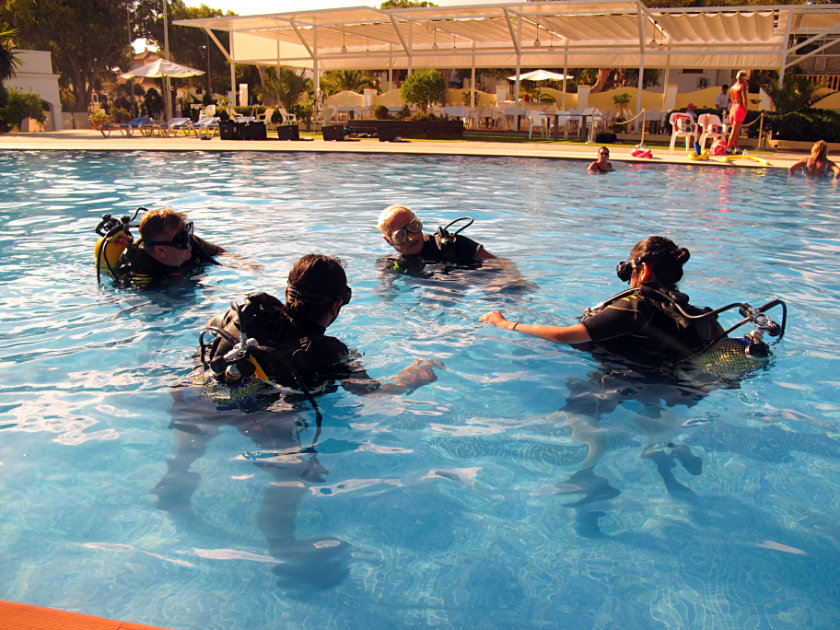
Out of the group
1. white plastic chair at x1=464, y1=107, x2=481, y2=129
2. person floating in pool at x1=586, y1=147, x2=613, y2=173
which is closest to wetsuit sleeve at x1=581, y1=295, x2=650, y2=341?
person floating in pool at x1=586, y1=147, x2=613, y2=173

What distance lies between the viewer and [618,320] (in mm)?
3100

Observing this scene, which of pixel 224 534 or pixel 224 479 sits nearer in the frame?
pixel 224 534

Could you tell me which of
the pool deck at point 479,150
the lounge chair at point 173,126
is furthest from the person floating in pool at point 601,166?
the lounge chair at point 173,126

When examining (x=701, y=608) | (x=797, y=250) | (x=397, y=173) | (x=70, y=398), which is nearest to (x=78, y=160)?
(x=397, y=173)

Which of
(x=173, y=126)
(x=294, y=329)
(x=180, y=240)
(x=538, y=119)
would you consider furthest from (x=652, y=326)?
(x=173, y=126)

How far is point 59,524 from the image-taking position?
2453 millimetres

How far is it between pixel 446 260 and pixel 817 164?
33.6 ft

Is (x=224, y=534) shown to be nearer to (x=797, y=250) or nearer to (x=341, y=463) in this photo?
(x=341, y=463)

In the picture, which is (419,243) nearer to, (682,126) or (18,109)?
(682,126)

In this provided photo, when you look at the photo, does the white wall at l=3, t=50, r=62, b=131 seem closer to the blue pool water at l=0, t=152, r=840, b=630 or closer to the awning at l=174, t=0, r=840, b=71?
the awning at l=174, t=0, r=840, b=71

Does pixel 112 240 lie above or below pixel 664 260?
below

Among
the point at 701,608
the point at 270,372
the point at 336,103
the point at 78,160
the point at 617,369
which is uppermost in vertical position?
the point at 336,103

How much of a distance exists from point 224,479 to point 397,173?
1133 cm

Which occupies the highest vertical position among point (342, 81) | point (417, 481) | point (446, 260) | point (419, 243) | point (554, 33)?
point (554, 33)
